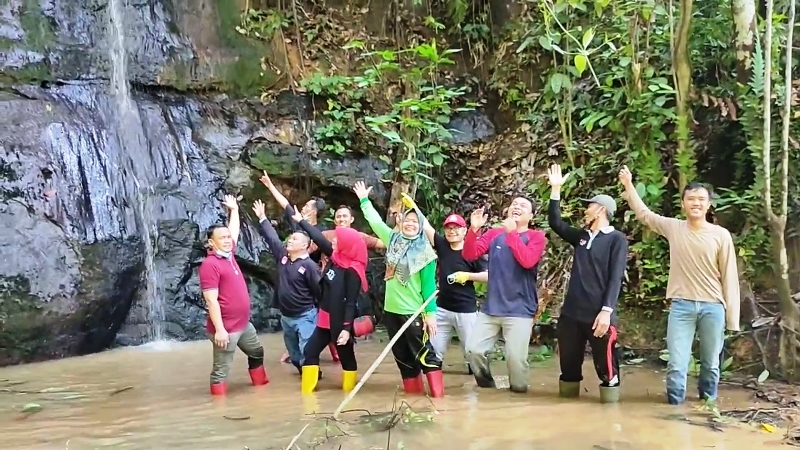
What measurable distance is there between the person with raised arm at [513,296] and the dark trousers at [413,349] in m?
0.55

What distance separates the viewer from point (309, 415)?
17.5 feet

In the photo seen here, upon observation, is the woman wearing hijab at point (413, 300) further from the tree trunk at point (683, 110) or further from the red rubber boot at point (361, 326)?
the tree trunk at point (683, 110)

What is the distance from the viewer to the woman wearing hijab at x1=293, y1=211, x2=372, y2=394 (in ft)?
20.6

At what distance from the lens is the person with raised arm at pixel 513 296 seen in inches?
246

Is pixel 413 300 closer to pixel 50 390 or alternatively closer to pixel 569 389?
pixel 569 389

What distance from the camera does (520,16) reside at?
12.0 m

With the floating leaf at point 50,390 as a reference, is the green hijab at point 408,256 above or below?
above

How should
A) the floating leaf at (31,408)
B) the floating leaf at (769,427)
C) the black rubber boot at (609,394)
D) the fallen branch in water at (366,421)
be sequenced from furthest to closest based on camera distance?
the black rubber boot at (609,394), the floating leaf at (31,408), the floating leaf at (769,427), the fallen branch in water at (366,421)

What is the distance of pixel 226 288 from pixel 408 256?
158 cm

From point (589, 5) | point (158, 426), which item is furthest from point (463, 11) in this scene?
point (158, 426)

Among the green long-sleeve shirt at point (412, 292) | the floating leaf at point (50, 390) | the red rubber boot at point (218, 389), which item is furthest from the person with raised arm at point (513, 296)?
the floating leaf at point (50, 390)

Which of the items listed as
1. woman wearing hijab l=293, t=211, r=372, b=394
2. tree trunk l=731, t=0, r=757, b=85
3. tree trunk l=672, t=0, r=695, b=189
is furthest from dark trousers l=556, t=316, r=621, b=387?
tree trunk l=731, t=0, r=757, b=85

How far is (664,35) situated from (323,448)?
6843 mm

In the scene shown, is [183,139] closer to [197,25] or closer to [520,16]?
[197,25]
